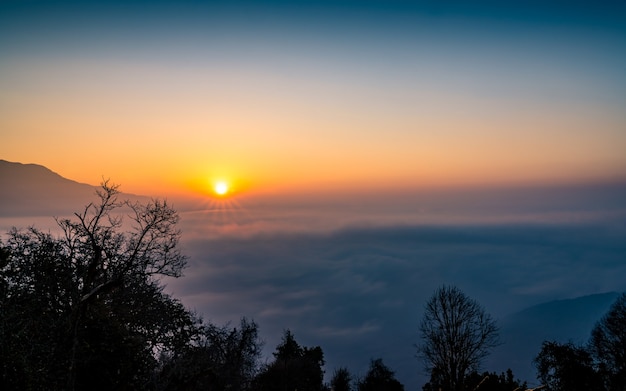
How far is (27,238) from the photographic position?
2830cm

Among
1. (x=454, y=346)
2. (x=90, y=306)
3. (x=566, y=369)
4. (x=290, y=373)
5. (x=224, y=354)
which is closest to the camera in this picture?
(x=90, y=306)

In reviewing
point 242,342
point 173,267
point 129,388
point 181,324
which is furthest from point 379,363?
point 129,388

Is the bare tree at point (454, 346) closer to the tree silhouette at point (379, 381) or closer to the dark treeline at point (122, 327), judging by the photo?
the dark treeline at point (122, 327)

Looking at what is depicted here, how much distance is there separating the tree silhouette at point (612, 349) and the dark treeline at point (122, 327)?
12.0 inches

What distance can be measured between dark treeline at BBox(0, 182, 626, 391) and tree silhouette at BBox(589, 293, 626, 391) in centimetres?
30

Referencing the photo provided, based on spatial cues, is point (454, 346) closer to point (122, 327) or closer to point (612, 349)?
point (122, 327)

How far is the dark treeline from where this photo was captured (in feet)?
53.1

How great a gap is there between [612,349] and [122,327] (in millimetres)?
51877

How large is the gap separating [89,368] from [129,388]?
1.93 metres

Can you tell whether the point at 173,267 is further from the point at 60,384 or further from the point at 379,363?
the point at 379,363

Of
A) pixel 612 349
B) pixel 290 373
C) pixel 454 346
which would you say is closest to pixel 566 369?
pixel 612 349

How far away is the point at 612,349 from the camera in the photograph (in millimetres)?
52938

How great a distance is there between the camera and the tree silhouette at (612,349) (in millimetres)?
47438

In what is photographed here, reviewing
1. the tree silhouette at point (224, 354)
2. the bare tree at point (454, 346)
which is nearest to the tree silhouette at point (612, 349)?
the bare tree at point (454, 346)
